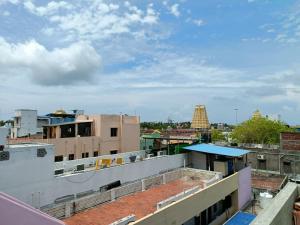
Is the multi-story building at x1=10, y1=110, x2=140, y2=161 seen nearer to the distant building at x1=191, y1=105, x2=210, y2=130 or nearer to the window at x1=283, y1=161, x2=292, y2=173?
the window at x1=283, y1=161, x2=292, y2=173

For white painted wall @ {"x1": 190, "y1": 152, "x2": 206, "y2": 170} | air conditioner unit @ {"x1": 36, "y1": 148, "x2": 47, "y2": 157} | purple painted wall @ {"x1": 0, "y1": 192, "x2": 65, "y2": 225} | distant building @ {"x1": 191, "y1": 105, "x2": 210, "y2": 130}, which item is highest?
distant building @ {"x1": 191, "y1": 105, "x2": 210, "y2": 130}

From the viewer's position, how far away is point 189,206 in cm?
1500

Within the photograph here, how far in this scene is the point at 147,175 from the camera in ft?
70.8

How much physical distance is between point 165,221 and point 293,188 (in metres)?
7.74

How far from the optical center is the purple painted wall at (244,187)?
23423mm

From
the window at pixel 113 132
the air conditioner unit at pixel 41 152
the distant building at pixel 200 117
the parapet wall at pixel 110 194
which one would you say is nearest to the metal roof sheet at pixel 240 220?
the parapet wall at pixel 110 194

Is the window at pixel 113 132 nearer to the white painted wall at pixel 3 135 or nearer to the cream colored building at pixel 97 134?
the cream colored building at pixel 97 134

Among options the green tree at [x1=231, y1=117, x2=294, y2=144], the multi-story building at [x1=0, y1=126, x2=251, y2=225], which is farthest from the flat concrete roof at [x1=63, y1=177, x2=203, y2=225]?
the green tree at [x1=231, y1=117, x2=294, y2=144]

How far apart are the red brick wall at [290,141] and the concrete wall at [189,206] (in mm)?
22244

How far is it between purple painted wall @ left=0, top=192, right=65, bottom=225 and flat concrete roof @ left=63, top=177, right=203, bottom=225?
5622 mm

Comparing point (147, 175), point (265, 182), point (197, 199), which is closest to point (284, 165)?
point (265, 182)

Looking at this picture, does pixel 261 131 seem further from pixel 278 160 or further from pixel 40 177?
pixel 40 177

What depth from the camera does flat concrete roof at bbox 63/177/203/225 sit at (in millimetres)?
12338

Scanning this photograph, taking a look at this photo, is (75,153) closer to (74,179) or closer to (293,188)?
(74,179)
